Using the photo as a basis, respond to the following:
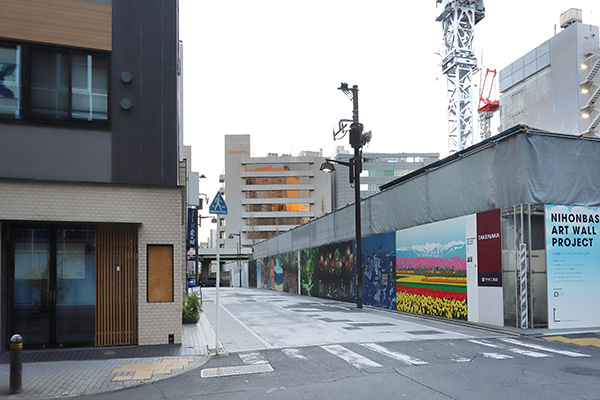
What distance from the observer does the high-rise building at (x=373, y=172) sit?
116750mm

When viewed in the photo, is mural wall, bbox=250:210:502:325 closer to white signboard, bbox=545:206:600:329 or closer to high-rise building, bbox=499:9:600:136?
white signboard, bbox=545:206:600:329

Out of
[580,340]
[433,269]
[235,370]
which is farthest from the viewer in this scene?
[433,269]

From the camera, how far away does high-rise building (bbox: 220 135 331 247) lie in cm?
11225

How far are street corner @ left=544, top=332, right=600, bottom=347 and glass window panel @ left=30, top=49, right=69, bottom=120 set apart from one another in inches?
517

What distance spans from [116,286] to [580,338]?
11.6 metres

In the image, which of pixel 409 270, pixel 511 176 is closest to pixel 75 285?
pixel 511 176

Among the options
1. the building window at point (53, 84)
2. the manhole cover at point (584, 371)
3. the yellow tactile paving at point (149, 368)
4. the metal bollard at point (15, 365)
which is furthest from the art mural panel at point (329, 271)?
the metal bollard at point (15, 365)

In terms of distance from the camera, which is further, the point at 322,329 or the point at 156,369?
the point at 322,329

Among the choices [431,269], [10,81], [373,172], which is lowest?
[431,269]

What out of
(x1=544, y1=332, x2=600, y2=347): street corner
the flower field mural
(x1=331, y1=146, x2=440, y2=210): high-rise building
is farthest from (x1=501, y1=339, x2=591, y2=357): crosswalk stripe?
(x1=331, y1=146, x2=440, y2=210): high-rise building

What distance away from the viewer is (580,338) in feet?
44.0

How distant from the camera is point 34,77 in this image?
12.4m

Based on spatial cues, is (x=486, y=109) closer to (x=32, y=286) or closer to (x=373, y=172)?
(x=373, y=172)

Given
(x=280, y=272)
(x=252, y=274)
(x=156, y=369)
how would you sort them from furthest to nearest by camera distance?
(x=252, y=274)
(x=280, y=272)
(x=156, y=369)
